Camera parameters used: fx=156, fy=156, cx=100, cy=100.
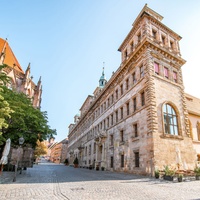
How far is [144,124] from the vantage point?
17406 millimetres

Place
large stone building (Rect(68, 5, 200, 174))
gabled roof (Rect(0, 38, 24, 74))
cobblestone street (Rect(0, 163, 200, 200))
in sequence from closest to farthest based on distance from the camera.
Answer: cobblestone street (Rect(0, 163, 200, 200))
large stone building (Rect(68, 5, 200, 174))
gabled roof (Rect(0, 38, 24, 74))

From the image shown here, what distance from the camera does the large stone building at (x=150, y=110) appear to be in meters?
16.3

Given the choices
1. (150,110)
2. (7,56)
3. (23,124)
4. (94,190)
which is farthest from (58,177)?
(7,56)

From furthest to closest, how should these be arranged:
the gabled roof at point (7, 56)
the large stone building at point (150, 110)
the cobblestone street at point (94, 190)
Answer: the gabled roof at point (7, 56)
the large stone building at point (150, 110)
the cobblestone street at point (94, 190)

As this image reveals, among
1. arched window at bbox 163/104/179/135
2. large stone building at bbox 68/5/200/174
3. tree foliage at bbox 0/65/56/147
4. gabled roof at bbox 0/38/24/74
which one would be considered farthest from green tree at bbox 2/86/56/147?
gabled roof at bbox 0/38/24/74

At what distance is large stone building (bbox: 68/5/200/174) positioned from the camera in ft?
53.5

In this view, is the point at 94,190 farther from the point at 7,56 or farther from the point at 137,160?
the point at 7,56

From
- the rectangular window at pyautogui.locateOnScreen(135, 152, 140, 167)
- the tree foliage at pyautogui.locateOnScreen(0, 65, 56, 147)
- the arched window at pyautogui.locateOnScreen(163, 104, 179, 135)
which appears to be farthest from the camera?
the arched window at pyautogui.locateOnScreen(163, 104, 179, 135)

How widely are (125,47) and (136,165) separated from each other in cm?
1946

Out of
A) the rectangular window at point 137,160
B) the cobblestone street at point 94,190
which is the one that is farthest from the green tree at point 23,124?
the rectangular window at point 137,160

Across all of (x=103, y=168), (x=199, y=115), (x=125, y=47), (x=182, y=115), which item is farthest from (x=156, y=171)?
(x=125, y=47)

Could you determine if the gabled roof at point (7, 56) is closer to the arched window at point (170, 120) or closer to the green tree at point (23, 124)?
the green tree at point (23, 124)

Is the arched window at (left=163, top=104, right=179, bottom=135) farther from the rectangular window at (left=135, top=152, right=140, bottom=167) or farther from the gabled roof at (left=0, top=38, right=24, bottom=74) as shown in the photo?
the gabled roof at (left=0, top=38, right=24, bottom=74)

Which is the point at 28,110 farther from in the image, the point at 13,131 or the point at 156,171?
the point at 156,171
